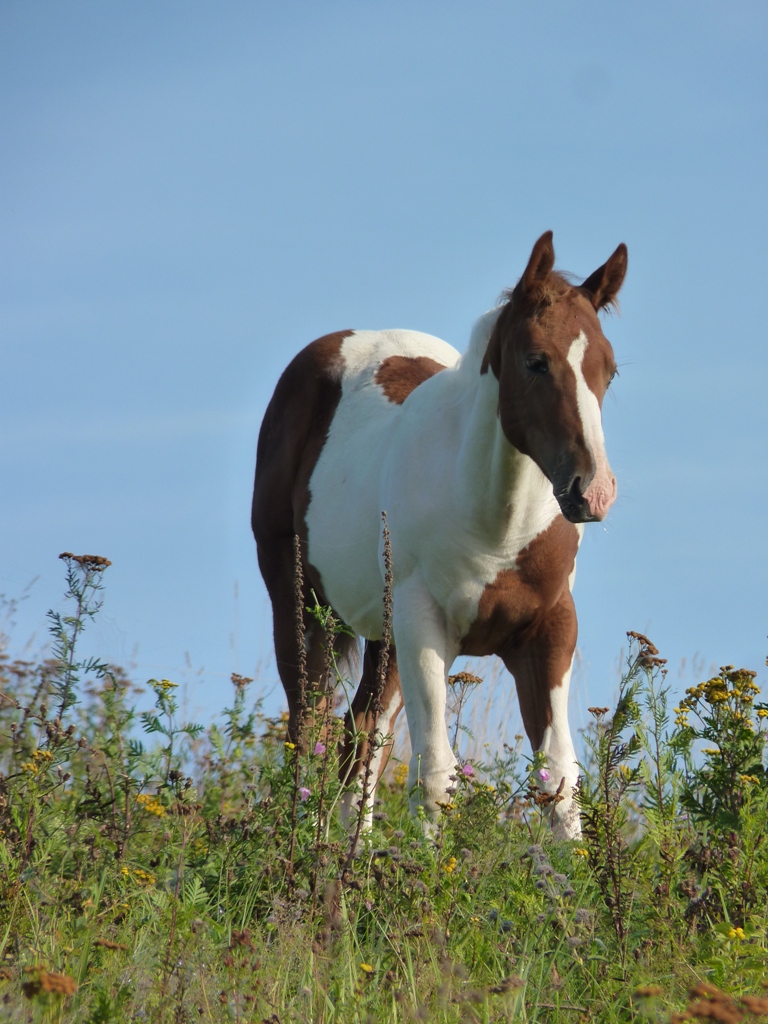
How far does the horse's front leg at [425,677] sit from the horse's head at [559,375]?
2.75ft

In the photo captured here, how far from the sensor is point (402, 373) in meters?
6.46

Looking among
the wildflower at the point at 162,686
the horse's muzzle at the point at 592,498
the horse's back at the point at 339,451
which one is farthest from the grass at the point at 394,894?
the horse's back at the point at 339,451

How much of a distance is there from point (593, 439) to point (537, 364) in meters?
0.43

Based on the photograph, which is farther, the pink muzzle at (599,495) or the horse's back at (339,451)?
the horse's back at (339,451)

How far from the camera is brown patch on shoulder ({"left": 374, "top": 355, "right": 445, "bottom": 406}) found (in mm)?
6328

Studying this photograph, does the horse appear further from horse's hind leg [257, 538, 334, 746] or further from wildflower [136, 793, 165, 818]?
wildflower [136, 793, 165, 818]

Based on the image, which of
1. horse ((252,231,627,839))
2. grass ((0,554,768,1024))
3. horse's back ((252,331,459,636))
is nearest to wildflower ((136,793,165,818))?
grass ((0,554,768,1024))

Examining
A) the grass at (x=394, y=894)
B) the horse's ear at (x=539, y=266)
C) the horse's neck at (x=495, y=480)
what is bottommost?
the grass at (x=394, y=894)

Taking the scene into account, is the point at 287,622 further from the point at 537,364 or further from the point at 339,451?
the point at 537,364

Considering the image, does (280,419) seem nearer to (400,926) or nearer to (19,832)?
(19,832)

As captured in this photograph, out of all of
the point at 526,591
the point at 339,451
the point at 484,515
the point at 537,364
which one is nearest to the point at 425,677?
the point at 526,591

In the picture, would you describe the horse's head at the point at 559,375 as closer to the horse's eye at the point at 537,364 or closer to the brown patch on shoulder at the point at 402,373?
the horse's eye at the point at 537,364

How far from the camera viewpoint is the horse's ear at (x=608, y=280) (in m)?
4.76

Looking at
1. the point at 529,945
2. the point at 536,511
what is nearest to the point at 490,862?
the point at 529,945
